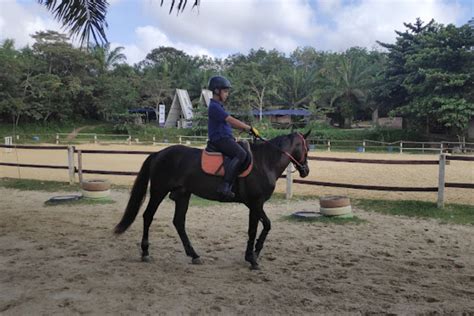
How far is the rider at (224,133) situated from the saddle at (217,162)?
0.07 metres

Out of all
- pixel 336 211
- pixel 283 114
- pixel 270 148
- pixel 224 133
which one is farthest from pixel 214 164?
pixel 283 114

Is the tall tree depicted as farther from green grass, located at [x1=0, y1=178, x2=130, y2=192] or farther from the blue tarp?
green grass, located at [x1=0, y1=178, x2=130, y2=192]

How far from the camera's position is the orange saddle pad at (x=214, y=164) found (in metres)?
4.72

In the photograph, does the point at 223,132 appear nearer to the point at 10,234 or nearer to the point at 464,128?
the point at 10,234

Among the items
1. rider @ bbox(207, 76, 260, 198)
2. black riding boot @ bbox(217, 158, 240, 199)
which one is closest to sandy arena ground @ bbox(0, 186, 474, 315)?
black riding boot @ bbox(217, 158, 240, 199)

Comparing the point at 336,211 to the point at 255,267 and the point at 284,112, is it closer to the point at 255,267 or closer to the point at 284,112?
the point at 255,267

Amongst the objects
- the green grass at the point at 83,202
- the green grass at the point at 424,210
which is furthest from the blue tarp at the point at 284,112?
the green grass at the point at 83,202

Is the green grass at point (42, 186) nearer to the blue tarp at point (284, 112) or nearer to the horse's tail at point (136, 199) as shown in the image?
the horse's tail at point (136, 199)

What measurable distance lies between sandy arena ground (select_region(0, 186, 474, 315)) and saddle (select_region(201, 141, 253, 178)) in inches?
40.2

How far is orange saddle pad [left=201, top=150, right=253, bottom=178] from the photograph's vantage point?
186 inches

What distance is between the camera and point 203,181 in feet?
16.0

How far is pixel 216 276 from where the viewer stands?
430 cm

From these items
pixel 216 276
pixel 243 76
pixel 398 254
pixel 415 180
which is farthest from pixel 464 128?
pixel 216 276

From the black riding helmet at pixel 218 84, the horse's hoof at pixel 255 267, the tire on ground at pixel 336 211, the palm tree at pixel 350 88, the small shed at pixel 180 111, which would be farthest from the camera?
the small shed at pixel 180 111
